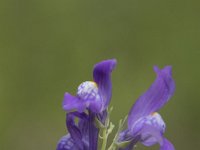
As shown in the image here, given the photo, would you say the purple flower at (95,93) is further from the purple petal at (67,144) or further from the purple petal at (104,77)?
the purple petal at (67,144)

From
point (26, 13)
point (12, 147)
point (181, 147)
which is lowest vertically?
point (181, 147)

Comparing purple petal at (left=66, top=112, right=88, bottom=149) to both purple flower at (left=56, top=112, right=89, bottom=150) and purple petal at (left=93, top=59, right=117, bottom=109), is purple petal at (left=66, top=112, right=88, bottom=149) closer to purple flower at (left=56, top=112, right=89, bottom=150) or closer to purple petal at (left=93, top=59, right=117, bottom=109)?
purple flower at (left=56, top=112, right=89, bottom=150)

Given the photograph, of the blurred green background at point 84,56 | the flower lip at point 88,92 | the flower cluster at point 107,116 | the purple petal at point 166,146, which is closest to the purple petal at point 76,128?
the flower cluster at point 107,116

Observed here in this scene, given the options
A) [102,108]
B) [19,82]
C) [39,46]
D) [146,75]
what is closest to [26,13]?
[39,46]

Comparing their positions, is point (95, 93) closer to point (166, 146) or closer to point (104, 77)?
point (104, 77)

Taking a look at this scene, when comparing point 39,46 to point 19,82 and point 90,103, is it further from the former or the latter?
point 90,103
